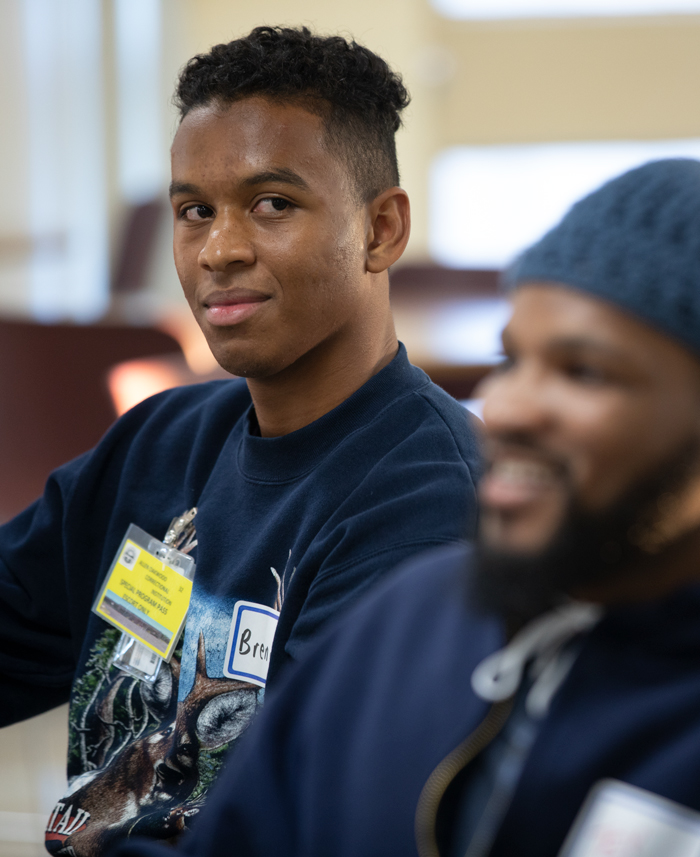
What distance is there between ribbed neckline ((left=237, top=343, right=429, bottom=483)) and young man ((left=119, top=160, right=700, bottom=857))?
1.27 ft

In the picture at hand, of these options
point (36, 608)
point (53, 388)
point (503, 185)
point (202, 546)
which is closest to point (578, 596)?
point (202, 546)

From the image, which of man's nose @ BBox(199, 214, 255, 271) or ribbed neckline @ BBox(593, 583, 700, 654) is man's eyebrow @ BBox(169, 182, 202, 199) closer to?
man's nose @ BBox(199, 214, 255, 271)

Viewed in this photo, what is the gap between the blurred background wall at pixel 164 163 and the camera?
2.68 metres

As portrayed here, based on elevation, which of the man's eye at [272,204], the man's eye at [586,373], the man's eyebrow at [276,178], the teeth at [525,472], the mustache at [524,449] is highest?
the man's eyebrow at [276,178]

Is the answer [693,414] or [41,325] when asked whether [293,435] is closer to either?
[693,414]

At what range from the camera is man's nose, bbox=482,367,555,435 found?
690 millimetres

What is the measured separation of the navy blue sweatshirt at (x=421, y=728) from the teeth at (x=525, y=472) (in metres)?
0.08

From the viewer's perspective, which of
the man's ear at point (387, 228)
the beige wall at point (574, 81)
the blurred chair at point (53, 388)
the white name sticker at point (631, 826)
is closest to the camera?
the white name sticker at point (631, 826)

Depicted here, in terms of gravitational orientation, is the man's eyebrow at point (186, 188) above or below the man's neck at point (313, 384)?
above

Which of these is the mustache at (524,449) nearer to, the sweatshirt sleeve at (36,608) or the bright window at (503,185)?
the sweatshirt sleeve at (36,608)

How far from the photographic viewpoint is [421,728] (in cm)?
Answer: 74

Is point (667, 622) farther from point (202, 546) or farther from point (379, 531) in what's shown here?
point (202, 546)

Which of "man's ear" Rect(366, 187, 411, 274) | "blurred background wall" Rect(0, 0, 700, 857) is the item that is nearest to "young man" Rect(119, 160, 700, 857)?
"man's ear" Rect(366, 187, 411, 274)

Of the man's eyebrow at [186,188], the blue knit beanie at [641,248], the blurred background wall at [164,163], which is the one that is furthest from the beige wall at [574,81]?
the blue knit beanie at [641,248]
